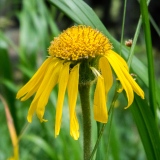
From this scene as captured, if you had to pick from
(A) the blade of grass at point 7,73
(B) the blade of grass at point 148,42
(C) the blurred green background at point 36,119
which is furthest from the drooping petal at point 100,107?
(A) the blade of grass at point 7,73

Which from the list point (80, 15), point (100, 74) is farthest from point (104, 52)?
point (80, 15)

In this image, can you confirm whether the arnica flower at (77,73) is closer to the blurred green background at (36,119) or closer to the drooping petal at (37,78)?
the drooping petal at (37,78)

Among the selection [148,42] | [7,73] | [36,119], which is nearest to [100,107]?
[148,42]

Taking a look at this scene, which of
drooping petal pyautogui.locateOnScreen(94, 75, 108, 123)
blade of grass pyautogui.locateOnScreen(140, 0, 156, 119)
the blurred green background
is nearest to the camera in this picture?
drooping petal pyautogui.locateOnScreen(94, 75, 108, 123)

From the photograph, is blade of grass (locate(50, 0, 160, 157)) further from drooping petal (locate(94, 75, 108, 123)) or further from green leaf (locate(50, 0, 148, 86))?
drooping petal (locate(94, 75, 108, 123))

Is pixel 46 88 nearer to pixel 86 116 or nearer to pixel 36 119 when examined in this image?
pixel 86 116

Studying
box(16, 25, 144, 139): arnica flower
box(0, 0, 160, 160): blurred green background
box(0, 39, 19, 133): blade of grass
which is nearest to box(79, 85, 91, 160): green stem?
box(16, 25, 144, 139): arnica flower

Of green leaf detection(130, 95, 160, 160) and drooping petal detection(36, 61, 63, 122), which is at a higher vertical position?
drooping petal detection(36, 61, 63, 122)

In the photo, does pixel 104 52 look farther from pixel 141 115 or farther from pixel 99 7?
pixel 99 7
